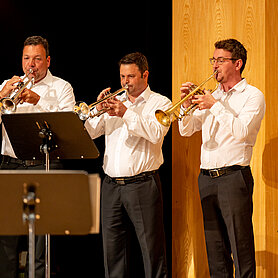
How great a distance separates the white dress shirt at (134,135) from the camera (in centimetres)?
390

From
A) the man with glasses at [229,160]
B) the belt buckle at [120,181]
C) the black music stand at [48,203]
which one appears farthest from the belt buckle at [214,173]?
the black music stand at [48,203]

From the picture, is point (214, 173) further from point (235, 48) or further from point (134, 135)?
point (235, 48)

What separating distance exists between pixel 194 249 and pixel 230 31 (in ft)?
5.98

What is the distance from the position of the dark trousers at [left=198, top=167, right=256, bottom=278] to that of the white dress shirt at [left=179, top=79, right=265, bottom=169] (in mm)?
115

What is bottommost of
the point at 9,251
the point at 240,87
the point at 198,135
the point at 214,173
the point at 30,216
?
the point at 9,251

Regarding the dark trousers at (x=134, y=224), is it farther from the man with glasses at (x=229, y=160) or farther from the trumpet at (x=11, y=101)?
the trumpet at (x=11, y=101)

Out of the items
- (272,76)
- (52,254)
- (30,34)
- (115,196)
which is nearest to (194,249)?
(115,196)

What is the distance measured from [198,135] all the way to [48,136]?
1.45m

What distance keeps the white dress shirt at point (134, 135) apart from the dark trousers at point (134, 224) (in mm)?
116

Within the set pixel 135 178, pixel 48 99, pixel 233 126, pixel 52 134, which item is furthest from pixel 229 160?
pixel 48 99

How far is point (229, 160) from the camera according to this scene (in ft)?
12.1

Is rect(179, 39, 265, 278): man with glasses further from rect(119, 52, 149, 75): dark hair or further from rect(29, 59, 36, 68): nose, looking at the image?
rect(29, 59, 36, 68): nose

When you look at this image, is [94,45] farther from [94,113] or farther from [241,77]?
[241,77]

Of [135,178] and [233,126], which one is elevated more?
[233,126]
